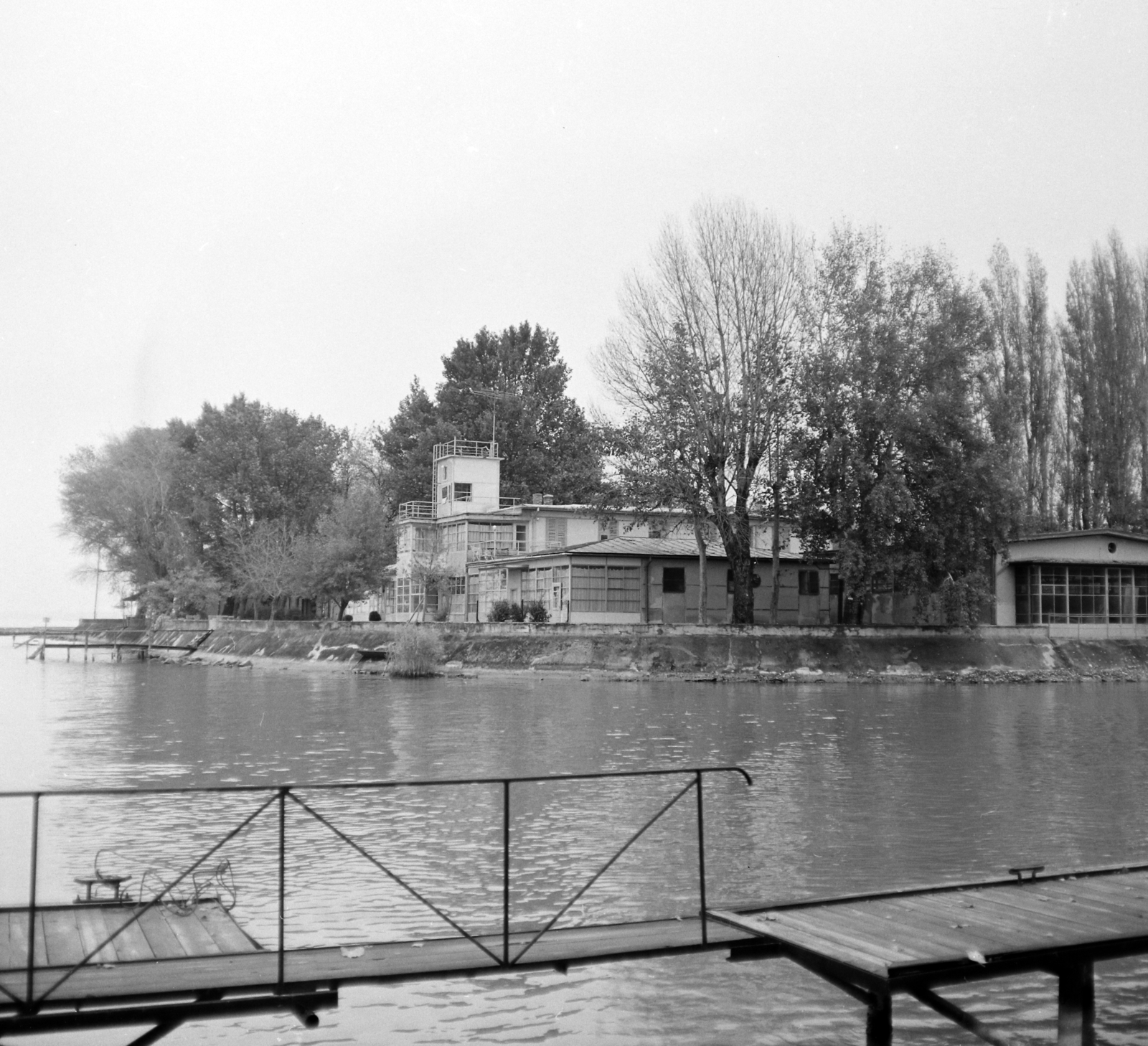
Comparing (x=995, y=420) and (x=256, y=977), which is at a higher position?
(x=995, y=420)

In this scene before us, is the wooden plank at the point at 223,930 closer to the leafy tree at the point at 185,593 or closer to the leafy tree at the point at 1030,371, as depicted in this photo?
the leafy tree at the point at 1030,371

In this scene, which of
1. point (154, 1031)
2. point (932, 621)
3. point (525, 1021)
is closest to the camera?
point (154, 1031)

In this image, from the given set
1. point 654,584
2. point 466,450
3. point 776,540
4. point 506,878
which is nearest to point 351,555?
point 654,584

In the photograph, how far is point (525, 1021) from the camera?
8445 millimetres

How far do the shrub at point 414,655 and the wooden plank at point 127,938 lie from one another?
42360 mm

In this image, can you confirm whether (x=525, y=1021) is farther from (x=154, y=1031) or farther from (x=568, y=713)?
(x=568, y=713)

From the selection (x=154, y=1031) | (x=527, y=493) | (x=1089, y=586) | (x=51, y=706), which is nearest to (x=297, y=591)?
(x=527, y=493)

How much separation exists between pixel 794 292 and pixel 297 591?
1457 inches

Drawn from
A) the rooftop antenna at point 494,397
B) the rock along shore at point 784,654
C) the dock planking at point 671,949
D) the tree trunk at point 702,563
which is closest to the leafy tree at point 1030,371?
the rock along shore at point 784,654

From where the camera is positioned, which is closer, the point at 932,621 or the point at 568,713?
the point at 568,713

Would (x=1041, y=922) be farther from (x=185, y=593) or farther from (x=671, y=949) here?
(x=185, y=593)

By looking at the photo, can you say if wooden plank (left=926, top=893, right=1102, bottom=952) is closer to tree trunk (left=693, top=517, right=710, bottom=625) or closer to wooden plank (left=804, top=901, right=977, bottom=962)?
wooden plank (left=804, top=901, right=977, bottom=962)

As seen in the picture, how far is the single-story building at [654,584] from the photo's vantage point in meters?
57.2

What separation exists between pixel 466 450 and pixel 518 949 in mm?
81997
